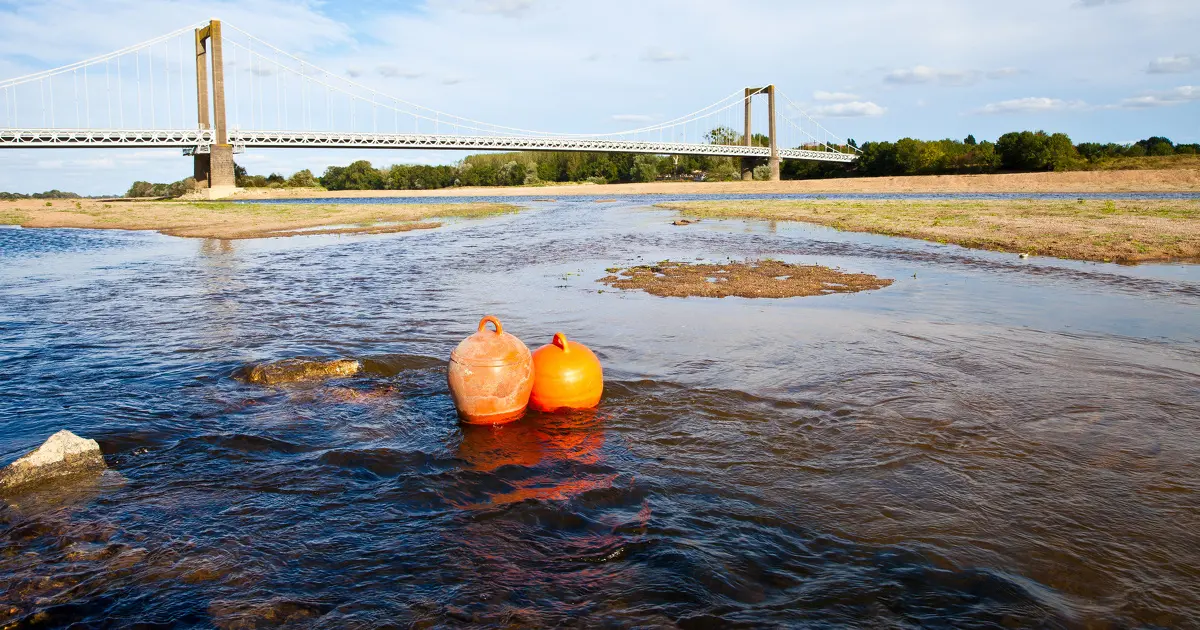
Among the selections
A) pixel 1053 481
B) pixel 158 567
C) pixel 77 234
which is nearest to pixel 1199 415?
pixel 1053 481

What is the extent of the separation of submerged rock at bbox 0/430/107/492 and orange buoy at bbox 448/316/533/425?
8.96ft

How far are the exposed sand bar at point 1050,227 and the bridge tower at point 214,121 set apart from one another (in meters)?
52.9

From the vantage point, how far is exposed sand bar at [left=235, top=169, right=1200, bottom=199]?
63938 mm

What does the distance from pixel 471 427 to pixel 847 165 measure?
111780 millimetres

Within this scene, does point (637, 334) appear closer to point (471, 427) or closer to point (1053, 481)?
point (471, 427)

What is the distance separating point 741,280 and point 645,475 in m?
10.3

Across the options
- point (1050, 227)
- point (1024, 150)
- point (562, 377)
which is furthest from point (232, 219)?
point (1024, 150)

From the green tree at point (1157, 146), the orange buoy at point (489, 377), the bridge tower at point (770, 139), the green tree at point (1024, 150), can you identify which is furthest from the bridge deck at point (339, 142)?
the orange buoy at point (489, 377)

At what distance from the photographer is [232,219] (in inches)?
1585

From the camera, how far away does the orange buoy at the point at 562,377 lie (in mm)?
6801

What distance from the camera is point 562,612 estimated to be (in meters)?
3.87

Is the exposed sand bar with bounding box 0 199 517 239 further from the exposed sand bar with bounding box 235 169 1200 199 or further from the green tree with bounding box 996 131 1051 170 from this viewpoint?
the green tree with bounding box 996 131 1051 170

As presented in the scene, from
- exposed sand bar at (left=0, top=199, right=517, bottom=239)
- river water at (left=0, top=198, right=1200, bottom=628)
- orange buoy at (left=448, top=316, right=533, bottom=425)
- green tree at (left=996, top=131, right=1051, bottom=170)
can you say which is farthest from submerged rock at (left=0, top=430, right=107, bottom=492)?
green tree at (left=996, top=131, right=1051, bottom=170)

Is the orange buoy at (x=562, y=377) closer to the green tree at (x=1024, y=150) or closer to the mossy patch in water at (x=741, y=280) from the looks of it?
the mossy patch in water at (x=741, y=280)
